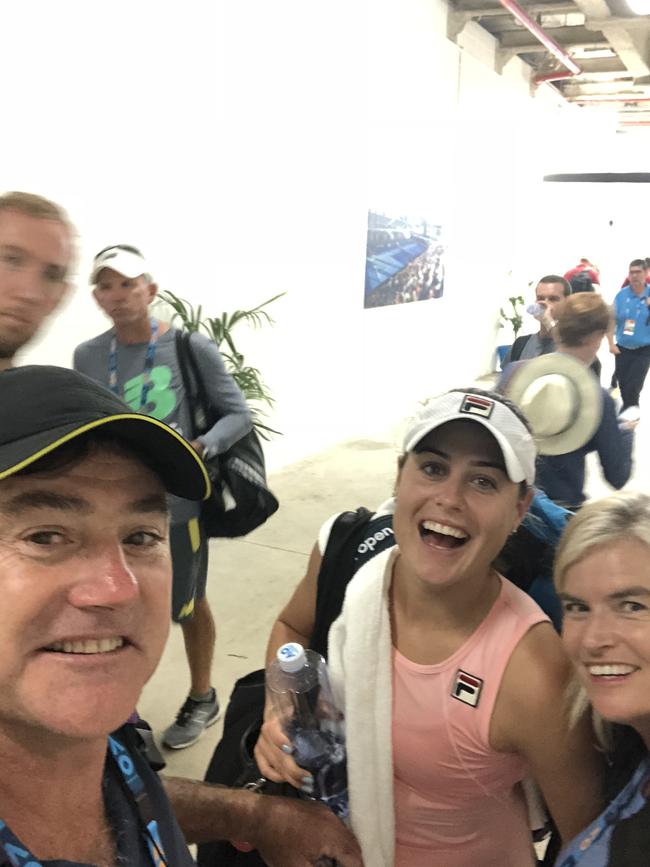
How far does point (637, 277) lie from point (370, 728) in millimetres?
6563

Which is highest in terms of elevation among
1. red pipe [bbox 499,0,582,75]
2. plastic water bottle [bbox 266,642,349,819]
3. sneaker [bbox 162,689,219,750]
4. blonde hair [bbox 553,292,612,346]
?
red pipe [bbox 499,0,582,75]

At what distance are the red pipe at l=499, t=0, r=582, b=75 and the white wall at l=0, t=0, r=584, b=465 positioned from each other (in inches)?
29.7

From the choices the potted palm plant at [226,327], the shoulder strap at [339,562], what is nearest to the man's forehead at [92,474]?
the shoulder strap at [339,562]

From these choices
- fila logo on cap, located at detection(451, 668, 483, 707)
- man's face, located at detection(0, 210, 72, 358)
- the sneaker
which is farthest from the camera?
the sneaker

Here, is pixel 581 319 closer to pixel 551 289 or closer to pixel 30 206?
pixel 551 289

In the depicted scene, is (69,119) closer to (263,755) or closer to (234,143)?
(234,143)

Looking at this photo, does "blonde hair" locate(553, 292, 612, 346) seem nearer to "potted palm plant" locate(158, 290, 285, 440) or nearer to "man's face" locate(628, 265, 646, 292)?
"potted palm plant" locate(158, 290, 285, 440)

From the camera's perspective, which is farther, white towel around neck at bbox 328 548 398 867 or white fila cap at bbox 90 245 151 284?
white fila cap at bbox 90 245 151 284

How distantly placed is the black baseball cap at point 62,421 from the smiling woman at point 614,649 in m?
0.65

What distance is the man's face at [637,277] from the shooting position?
6.55m

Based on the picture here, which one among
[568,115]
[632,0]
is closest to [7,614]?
[632,0]

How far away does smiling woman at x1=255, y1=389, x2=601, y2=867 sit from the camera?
103 cm

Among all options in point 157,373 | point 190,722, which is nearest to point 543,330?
point 157,373

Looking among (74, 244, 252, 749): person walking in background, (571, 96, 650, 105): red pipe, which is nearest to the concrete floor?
(74, 244, 252, 749): person walking in background
